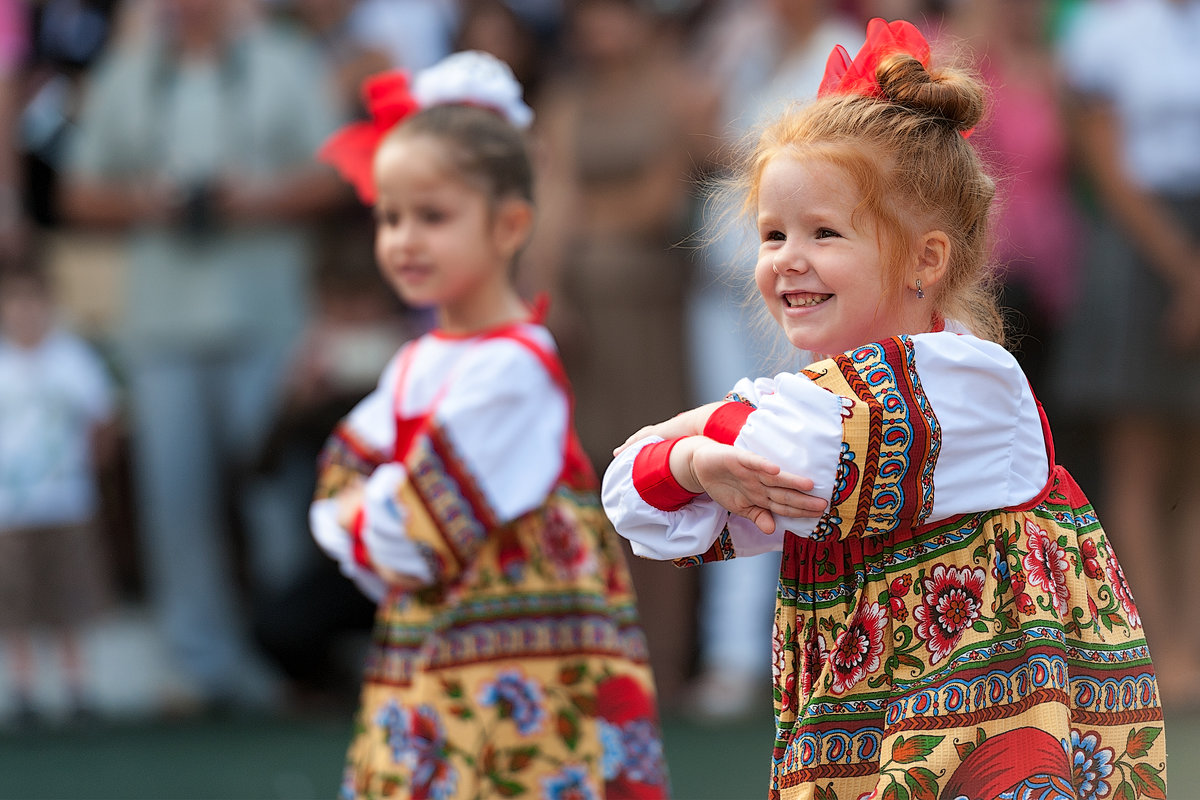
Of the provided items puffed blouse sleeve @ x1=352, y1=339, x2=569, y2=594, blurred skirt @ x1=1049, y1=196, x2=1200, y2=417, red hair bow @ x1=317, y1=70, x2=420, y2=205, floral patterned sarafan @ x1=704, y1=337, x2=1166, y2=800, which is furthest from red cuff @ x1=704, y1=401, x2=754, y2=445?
blurred skirt @ x1=1049, y1=196, x2=1200, y2=417

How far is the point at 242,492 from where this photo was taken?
18.0 ft

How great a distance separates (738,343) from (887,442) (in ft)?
10.8

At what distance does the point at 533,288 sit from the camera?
16.9ft

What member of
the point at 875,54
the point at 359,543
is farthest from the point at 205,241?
the point at 875,54

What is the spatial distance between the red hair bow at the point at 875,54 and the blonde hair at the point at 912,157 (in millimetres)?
22

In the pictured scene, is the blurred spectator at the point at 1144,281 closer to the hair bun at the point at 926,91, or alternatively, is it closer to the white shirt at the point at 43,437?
the hair bun at the point at 926,91

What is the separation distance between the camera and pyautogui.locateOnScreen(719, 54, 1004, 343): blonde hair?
200 cm

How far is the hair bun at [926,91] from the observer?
2.05 metres

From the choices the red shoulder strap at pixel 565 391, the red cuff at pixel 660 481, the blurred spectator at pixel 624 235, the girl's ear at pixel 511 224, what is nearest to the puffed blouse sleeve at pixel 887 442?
the red cuff at pixel 660 481

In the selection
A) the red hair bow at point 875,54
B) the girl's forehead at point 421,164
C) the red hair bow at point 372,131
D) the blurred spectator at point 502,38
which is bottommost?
the red hair bow at point 875,54

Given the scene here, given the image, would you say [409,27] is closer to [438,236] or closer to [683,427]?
[438,236]

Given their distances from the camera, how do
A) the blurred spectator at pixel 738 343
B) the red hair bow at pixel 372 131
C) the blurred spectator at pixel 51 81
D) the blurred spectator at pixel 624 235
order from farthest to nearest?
the blurred spectator at pixel 51 81
the blurred spectator at pixel 624 235
the blurred spectator at pixel 738 343
the red hair bow at pixel 372 131

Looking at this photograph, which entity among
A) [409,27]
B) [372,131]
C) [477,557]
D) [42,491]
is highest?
[409,27]

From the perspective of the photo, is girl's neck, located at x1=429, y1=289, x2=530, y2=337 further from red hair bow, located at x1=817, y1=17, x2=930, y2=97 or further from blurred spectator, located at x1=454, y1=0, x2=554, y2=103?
blurred spectator, located at x1=454, y1=0, x2=554, y2=103
